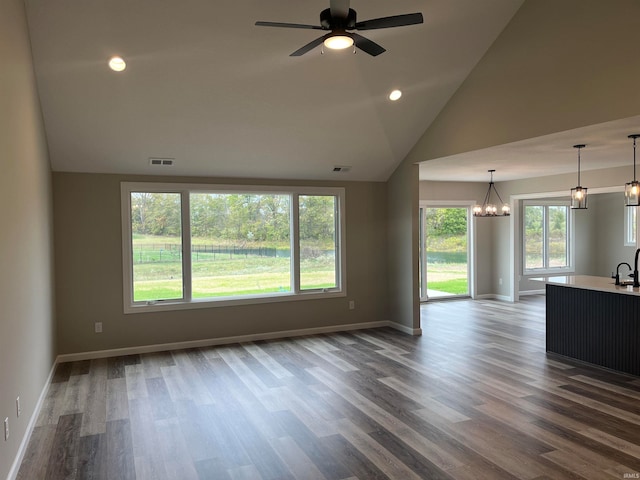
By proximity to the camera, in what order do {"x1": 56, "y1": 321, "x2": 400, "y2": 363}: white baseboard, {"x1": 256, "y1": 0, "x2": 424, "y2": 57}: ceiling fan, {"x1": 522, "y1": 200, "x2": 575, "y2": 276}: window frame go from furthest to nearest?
{"x1": 522, "y1": 200, "x2": 575, "y2": 276}: window frame → {"x1": 56, "y1": 321, "x2": 400, "y2": 363}: white baseboard → {"x1": 256, "y1": 0, "x2": 424, "y2": 57}: ceiling fan

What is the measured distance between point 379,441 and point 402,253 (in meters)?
3.82

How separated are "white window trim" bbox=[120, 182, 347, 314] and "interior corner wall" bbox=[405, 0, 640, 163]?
7.64ft

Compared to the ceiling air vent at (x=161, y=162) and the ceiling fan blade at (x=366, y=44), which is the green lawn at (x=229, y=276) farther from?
the ceiling fan blade at (x=366, y=44)

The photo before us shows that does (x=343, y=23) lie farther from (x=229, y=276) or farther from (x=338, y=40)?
(x=229, y=276)

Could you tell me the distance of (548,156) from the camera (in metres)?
6.09

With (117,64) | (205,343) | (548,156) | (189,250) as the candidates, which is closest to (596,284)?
(548,156)

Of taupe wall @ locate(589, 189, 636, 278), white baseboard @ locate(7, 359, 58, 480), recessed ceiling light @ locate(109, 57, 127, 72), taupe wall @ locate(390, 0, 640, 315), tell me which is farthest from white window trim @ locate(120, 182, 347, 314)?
taupe wall @ locate(589, 189, 636, 278)

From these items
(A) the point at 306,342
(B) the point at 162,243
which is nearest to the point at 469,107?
(A) the point at 306,342

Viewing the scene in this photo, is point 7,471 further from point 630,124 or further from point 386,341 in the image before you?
point 630,124

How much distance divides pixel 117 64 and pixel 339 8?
2.34m

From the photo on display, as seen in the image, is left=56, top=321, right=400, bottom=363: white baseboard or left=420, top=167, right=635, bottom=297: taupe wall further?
left=420, top=167, right=635, bottom=297: taupe wall

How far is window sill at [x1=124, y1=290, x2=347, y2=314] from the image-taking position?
19.9ft

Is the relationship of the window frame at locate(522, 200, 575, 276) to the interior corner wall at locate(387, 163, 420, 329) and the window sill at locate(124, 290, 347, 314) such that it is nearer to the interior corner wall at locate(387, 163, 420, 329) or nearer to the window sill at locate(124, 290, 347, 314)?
the interior corner wall at locate(387, 163, 420, 329)

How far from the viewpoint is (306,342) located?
21.2ft
